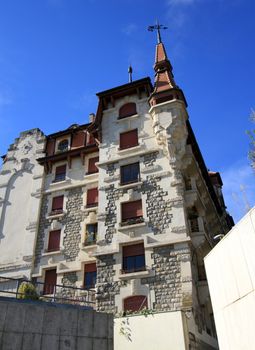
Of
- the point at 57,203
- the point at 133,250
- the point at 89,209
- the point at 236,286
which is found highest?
the point at 57,203

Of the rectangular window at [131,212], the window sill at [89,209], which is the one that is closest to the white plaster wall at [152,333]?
the rectangular window at [131,212]

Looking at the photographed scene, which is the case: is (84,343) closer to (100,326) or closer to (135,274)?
(100,326)

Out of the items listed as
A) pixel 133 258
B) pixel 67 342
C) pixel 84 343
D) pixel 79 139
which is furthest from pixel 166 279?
pixel 79 139

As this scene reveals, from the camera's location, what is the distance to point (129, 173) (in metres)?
24.2

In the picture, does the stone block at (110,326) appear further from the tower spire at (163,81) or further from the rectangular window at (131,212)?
the tower spire at (163,81)

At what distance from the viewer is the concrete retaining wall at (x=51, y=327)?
11.2 m

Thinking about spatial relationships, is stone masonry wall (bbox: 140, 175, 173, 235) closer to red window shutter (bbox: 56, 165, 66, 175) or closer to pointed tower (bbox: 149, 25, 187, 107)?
pointed tower (bbox: 149, 25, 187, 107)

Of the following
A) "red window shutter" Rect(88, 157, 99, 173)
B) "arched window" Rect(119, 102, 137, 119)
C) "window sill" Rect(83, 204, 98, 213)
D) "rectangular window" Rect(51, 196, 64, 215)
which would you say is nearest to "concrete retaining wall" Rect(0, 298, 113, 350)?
"window sill" Rect(83, 204, 98, 213)

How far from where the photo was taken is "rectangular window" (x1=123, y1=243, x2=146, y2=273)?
2045 centimetres

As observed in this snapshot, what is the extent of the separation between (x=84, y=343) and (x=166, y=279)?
776 centimetres

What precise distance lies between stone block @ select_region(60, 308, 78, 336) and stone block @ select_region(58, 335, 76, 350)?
5.2 inches

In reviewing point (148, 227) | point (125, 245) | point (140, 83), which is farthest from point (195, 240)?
point (140, 83)

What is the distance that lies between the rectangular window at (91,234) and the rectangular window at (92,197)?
168cm

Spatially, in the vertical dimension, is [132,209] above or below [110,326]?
above
